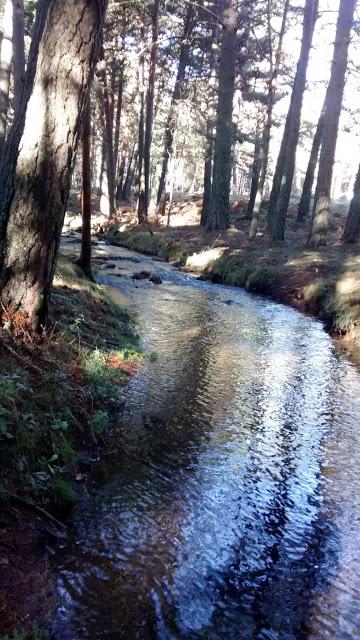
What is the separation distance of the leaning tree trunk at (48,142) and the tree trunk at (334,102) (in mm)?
12423

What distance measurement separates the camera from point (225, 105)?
2098 centimetres

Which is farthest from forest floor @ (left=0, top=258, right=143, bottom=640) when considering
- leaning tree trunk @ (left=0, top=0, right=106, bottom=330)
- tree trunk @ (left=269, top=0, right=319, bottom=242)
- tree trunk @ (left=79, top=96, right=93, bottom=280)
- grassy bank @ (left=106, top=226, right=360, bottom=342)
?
tree trunk @ (left=269, top=0, right=319, bottom=242)

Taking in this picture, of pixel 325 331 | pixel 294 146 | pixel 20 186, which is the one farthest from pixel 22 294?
pixel 294 146

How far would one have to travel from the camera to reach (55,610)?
2932 millimetres

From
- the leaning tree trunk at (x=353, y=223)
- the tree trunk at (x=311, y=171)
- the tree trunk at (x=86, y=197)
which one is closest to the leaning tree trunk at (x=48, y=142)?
the tree trunk at (x=86, y=197)

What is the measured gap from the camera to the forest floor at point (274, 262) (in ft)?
40.9

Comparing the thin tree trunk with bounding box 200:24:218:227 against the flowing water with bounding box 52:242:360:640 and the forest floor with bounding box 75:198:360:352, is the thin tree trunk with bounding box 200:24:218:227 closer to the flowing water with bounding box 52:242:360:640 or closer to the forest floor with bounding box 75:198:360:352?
the forest floor with bounding box 75:198:360:352

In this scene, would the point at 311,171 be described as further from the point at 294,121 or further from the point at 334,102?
the point at 334,102

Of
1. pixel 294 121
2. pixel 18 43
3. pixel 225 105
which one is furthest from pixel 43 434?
pixel 225 105

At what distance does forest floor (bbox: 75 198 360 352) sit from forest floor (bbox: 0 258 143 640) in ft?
19.9

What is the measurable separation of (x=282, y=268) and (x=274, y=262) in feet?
2.88

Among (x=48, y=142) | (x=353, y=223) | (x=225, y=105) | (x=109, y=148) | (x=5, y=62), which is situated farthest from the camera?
(x=109, y=148)

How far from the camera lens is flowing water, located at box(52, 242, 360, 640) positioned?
3145mm

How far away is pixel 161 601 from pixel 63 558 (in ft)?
2.27
